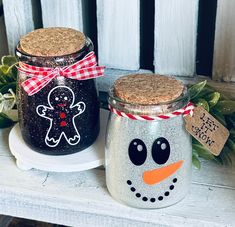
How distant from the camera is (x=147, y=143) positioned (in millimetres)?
609

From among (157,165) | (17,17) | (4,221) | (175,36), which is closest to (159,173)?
(157,165)

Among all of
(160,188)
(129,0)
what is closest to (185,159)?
(160,188)

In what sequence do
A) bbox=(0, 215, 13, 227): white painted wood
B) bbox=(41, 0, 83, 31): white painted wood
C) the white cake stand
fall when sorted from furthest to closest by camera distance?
bbox=(0, 215, 13, 227): white painted wood, bbox=(41, 0, 83, 31): white painted wood, the white cake stand

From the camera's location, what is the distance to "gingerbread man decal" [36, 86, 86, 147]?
68 centimetres

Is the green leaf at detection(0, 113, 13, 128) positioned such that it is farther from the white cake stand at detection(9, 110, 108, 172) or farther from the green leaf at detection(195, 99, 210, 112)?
the green leaf at detection(195, 99, 210, 112)

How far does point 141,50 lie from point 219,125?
0.86 ft

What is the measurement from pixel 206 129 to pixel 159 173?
0.08 meters

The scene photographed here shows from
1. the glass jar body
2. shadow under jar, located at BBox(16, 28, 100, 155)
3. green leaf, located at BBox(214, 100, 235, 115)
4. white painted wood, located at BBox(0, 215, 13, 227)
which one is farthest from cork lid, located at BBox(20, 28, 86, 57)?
white painted wood, located at BBox(0, 215, 13, 227)

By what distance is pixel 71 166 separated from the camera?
0.70m

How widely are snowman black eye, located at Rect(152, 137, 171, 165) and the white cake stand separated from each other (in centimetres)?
11

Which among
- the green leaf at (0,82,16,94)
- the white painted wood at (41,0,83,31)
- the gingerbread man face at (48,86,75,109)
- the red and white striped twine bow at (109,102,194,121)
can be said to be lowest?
the green leaf at (0,82,16,94)

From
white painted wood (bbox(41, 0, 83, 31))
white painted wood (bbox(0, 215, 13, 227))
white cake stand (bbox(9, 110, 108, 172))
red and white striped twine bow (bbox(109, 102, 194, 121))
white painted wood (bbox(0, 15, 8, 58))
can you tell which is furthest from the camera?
white painted wood (bbox(0, 215, 13, 227))

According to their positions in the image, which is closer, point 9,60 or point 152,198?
point 152,198

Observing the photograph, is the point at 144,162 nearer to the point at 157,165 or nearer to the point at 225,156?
the point at 157,165
